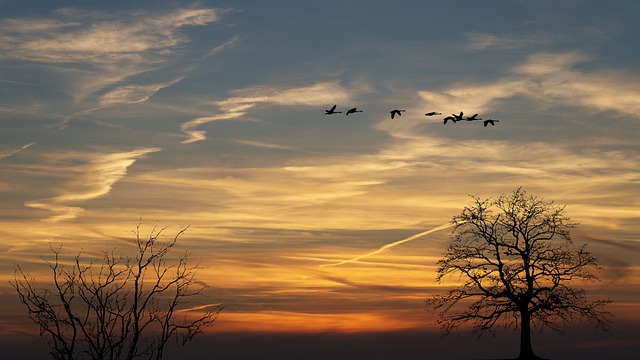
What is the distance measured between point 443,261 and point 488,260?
8.67 ft

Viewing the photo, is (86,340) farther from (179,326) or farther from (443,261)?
(443,261)

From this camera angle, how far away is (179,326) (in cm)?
1880

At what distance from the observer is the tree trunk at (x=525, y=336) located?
148ft

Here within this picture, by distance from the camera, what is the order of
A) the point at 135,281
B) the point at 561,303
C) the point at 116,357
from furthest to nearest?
the point at 561,303
the point at 135,281
the point at 116,357

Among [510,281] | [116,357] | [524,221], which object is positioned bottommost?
[116,357]

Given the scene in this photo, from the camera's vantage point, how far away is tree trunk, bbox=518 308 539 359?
4500 centimetres

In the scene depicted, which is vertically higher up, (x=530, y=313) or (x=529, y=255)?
(x=529, y=255)

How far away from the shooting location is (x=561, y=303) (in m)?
46.2

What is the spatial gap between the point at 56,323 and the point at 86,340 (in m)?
0.76

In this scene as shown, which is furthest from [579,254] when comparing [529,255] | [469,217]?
[469,217]

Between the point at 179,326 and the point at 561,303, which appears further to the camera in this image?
the point at 561,303

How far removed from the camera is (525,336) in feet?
149

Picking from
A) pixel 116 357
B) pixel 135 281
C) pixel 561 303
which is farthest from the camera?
pixel 561 303

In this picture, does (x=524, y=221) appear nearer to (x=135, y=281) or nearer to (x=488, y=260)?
(x=488, y=260)
